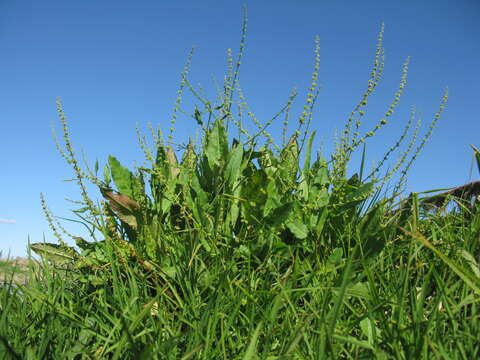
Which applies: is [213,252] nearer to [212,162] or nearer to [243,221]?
[243,221]

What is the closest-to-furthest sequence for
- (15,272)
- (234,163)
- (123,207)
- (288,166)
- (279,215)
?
(279,215)
(234,163)
(123,207)
(288,166)
(15,272)

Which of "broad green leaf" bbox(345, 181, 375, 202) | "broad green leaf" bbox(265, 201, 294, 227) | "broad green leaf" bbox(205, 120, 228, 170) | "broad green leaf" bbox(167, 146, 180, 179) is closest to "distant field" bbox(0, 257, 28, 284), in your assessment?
"broad green leaf" bbox(167, 146, 180, 179)

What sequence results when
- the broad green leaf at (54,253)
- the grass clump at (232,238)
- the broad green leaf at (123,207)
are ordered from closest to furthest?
1. the grass clump at (232,238)
2. the broad green leaf at (123,207)
3. the broad green leaf at (54,253)

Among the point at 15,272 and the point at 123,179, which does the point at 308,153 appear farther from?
the point at 15,272

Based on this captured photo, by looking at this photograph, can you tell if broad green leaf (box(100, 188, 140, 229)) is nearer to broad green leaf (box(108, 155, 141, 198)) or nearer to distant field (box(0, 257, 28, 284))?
broad green leaf (box(108, 155, 141, 198))

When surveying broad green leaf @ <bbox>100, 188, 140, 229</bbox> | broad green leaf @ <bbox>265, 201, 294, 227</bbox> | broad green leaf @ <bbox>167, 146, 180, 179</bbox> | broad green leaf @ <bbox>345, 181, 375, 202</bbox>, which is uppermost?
broad green leaf @ <bbox>167, 146, 180, 179</bbox>

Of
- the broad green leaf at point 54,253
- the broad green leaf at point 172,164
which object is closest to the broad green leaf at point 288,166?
the broad green leaf at point 172,164

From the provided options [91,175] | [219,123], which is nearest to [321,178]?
[219,123]

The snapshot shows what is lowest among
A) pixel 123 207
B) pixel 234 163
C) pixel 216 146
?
pixel 123 207

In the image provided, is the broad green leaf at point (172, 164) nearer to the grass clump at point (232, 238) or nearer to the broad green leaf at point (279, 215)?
the grass clump at point (232, 238)

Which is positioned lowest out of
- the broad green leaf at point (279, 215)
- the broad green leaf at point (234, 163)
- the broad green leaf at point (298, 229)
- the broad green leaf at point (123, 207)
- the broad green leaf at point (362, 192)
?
the broad green leaf at point (298, 229)

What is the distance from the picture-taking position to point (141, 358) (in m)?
0.97

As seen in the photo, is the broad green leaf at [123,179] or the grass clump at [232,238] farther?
the broad green leaf at [123,179]

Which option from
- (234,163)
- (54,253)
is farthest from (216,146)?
(54,253)
